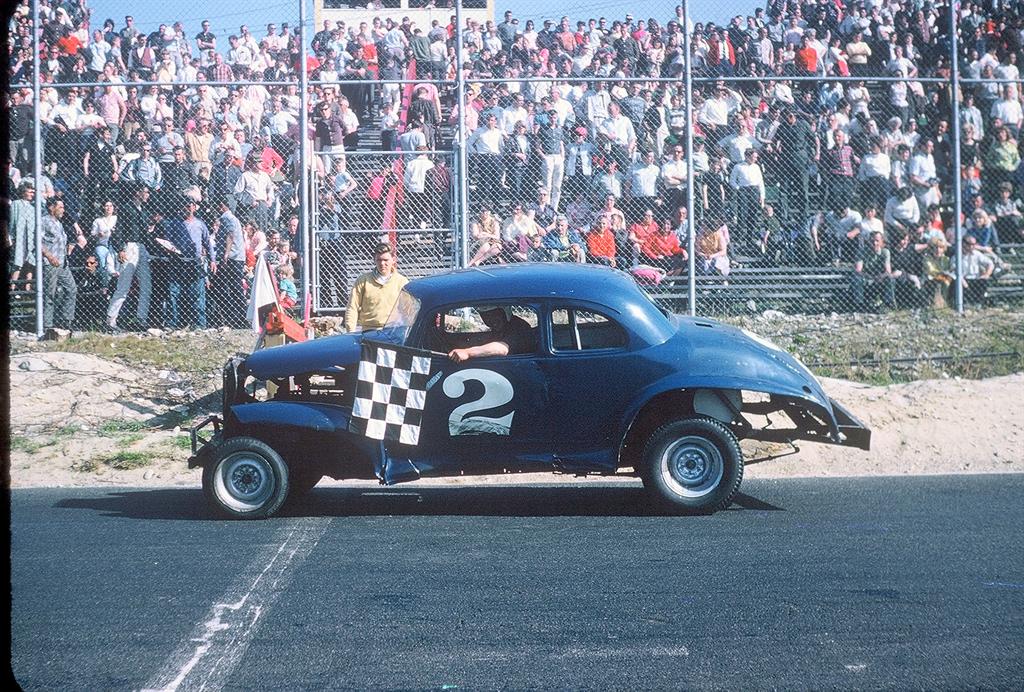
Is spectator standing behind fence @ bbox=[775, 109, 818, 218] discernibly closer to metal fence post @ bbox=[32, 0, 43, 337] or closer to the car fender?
the car fender

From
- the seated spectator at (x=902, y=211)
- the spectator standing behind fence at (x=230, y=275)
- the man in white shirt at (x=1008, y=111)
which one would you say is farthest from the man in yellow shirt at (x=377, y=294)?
the man in white shirt at (x=1008, y=111)

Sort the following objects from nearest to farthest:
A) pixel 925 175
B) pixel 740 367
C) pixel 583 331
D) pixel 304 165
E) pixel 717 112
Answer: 1. pixel 740 367
2. pixel 583 331
3. pixel 304 165
4. pixel 717 112
5. pixel 925 175

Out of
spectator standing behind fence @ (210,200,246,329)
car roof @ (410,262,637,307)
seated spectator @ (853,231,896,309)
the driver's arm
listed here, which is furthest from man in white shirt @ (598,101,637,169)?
the driver's arm

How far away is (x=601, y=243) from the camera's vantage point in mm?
14734

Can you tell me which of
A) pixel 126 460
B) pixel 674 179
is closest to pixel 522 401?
pixel 126 460

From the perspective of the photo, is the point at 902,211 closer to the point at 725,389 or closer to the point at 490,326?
the point at 725,389

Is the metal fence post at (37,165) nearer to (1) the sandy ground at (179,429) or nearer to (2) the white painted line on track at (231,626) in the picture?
(1) the sandy ground at (179,429)

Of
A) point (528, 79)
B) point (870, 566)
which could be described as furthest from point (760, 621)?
point (528, 79)

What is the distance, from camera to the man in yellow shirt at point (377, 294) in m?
11.7

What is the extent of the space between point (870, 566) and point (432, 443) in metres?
3.11

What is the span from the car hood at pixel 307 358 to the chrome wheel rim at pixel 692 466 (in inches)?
92.3

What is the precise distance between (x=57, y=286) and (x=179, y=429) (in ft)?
11.4

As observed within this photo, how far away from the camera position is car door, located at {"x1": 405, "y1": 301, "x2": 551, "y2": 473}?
8.64 m

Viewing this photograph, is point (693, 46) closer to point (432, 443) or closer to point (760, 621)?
point (432, 443)
